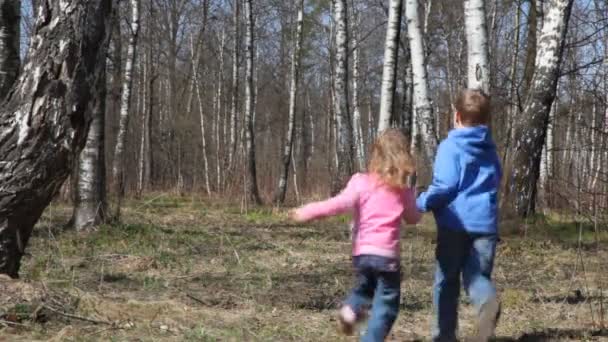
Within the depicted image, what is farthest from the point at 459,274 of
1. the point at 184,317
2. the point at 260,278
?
the point at 260,278

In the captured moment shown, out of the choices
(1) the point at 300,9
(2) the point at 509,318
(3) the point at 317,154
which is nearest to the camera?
(2) the point at 509,318

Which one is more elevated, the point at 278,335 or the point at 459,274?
the point at 459,274

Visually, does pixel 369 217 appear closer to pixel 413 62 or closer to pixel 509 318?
pixel 509 318

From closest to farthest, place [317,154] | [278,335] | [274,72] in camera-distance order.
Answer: [278,335] → [274,72] → [317,154]

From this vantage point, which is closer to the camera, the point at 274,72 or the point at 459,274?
the point at 459,274

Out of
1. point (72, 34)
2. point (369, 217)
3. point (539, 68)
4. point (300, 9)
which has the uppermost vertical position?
point (300, 9)

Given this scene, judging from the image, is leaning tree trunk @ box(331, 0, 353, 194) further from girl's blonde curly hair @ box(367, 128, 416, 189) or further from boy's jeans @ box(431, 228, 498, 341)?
girl's blonde curly hair @ box(367, 128, 416, 189)

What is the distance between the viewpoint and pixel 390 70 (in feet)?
35.6

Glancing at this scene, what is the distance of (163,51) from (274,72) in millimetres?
7048

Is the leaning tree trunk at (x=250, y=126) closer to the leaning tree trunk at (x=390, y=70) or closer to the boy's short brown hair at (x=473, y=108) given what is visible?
the leaning tree trunk at (x=390, y=70)

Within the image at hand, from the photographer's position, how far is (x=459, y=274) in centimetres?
370

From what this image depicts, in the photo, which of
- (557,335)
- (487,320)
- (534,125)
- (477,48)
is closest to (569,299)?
(557,335)

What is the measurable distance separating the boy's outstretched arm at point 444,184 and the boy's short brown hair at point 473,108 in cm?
20

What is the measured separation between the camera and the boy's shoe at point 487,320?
3.42 m
